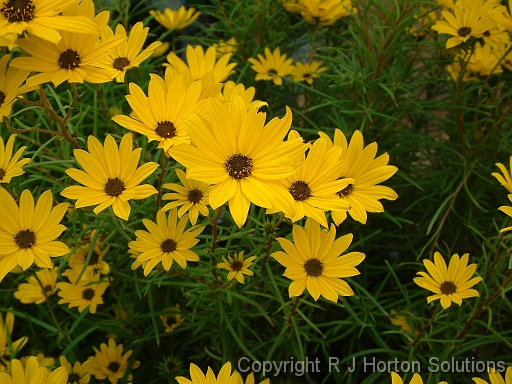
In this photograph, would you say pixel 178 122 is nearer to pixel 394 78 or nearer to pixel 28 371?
pixel 28 371

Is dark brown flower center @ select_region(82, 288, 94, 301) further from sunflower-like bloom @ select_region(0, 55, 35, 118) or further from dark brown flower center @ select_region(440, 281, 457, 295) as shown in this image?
dark brown flower center @ select_region(440, 281, 457, 295)

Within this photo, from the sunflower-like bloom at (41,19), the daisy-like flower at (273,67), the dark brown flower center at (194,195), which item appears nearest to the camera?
the sunflower-like bloom at (41,19)

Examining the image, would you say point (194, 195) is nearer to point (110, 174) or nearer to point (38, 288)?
point (110, 174)

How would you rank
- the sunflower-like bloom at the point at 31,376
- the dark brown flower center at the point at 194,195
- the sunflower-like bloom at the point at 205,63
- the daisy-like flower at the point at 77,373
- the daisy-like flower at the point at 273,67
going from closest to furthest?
the sunflower-like bloom at the point at 31,376
the dark brown flower center at the point at 194,195
the daisy-like flower at the point at 77,373
the sunflower-like bloom at the point at 205,63
the daisy-like flower at the point at 273,67

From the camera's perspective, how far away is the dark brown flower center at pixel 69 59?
0.71 meters

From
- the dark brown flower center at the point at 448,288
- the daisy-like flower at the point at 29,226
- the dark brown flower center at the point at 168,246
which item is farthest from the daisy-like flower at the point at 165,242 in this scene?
the dark brown flower center at the point at 448,288

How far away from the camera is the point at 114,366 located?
112cm

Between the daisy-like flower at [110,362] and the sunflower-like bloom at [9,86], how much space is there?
61cm

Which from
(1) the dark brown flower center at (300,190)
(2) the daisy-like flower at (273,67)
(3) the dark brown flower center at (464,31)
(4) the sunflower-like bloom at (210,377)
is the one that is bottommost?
(4) the sunflower-like bloom at (210,377)

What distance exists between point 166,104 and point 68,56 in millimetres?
159

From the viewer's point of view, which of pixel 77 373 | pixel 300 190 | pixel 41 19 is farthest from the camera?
pixel 77 373

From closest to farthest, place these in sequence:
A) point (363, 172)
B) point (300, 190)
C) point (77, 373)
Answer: point (300, 190) < point (363, 172) < point (77, 373)

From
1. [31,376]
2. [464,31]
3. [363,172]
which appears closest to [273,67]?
[464,31]

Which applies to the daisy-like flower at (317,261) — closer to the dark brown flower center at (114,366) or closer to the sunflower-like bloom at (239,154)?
the sunflower-like bloom at (239,154)
